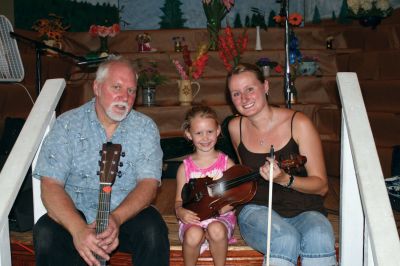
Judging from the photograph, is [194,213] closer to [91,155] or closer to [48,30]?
[91,155]

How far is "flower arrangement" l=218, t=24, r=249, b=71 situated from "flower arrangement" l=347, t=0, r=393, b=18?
4.08ft

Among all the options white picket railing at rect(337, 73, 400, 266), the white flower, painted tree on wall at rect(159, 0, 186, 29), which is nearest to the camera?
white picket railing at rect(337, 73, 400, 266)

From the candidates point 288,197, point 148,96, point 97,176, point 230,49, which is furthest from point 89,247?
point 230,49

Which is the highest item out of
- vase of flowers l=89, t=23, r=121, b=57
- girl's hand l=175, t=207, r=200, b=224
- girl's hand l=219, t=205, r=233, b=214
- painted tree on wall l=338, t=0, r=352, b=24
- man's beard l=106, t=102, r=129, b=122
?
painted tree on wall l=338, t=0, r=352, b=24

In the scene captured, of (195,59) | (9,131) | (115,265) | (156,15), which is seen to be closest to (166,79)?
(195,59)

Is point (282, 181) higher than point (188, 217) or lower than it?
higher

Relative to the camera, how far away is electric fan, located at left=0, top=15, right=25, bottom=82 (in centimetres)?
422

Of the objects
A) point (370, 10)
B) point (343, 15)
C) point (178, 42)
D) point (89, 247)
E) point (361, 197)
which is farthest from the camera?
point (343, 15)

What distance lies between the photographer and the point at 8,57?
4.25 m

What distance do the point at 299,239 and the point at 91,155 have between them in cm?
95

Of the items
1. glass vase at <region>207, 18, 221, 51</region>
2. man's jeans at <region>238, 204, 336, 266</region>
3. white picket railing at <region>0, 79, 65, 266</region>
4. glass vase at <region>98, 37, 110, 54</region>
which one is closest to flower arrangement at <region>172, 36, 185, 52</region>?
glass vase at <region>207, 18, 221, 51</region>

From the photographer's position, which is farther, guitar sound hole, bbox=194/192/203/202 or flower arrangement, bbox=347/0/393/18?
flower arrangement, bbox=347/0/393/18

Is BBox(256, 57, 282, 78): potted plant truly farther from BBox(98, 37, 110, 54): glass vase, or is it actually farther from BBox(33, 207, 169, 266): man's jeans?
BBox(33, 207, 169, 266): man's jeans

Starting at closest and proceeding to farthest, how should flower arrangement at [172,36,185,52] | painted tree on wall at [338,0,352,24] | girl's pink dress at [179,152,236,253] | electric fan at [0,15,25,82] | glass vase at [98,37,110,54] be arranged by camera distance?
girl's pink dress at [179,152,236,253] → electric fan at [0,15,25,82] → glass vase at [98,37,110,54] → flower arrangement at [172,36,185,52] → painted tree on wall at [338,0,352,24]
